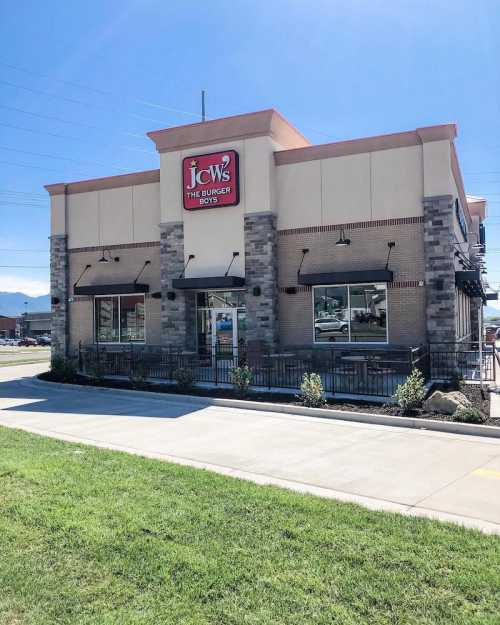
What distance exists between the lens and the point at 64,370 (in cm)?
1783

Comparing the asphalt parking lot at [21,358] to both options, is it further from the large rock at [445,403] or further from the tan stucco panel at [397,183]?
the large rock at [445,403]

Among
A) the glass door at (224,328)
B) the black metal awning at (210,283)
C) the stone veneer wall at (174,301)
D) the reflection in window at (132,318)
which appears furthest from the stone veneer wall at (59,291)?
the glass door at (224,328)

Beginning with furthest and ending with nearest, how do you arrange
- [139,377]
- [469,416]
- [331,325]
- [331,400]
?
[331,325], [139,377], [331,400], [469,416]

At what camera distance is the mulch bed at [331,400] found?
10956mm

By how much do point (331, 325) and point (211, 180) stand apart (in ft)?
21.8

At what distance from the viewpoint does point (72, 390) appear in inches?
642

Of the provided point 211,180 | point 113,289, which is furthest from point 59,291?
point 211,180

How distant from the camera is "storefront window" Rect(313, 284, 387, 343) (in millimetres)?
17562

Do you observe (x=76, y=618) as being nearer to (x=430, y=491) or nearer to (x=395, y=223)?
(x=430, y=491)

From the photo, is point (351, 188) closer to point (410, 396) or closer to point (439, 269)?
point (439, 269)

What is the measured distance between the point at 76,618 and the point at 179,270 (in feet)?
56.0

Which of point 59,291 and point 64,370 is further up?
point 59,291

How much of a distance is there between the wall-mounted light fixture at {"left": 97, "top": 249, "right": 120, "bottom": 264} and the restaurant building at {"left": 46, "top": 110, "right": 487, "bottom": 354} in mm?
47

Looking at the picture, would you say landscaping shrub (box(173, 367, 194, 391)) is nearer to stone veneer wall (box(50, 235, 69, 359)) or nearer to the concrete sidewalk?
the concrete sidewalk
